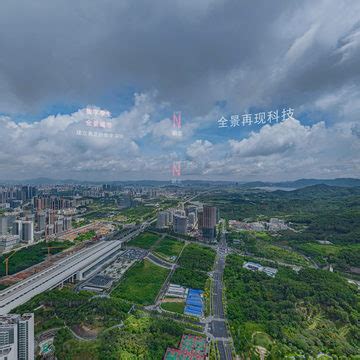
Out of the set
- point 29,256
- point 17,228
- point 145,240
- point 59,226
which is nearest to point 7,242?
point 17,228

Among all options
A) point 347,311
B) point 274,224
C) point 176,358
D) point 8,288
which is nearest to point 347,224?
point 274,224

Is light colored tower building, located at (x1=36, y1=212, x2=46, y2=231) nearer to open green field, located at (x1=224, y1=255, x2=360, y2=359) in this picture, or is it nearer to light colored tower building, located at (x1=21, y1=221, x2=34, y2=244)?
light colored tower building, located at (x1=21, y1=221, x2=34, y2=244)

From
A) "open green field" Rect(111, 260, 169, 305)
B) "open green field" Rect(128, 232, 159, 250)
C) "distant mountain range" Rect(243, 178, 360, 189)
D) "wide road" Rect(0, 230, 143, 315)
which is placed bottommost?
"open green field" Rect(111, 260, 169, 305)

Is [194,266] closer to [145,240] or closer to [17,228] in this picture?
[145,240]

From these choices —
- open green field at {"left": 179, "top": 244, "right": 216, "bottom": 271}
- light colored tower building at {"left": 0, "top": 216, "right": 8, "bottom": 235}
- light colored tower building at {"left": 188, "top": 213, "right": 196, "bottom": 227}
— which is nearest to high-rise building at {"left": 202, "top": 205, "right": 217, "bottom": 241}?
open green field at {"left": 179, "top": 244, "right": 216, "bottom": 271}

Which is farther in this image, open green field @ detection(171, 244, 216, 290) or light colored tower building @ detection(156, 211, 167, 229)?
light colored tower building @ detection(156, 211, 167, 229)

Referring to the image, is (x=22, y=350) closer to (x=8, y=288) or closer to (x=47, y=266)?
(x=8, y=288)
